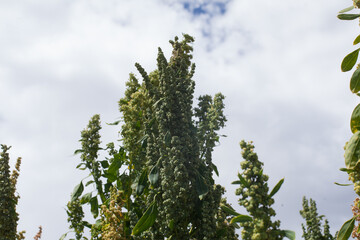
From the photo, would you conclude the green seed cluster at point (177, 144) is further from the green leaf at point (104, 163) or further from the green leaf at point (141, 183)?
the green leaf at point (104, 163)

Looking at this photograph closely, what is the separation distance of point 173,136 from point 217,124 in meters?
1.25

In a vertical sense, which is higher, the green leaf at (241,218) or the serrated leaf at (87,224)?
the serrated leaf at (87,224)

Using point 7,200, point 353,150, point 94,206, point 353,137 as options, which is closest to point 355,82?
point 353,137

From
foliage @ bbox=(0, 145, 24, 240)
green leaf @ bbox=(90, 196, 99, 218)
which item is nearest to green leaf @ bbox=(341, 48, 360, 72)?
green leaf @ bbox=(90, 196, 99, 218)

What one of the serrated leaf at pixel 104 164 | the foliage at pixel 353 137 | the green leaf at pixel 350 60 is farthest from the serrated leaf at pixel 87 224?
the green leaf at pixel 350 60

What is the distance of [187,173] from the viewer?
650cm

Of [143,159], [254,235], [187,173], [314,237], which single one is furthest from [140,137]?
[314,237]

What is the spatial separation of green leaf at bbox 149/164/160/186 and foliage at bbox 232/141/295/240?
1.53m

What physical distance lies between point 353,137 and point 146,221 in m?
3.67

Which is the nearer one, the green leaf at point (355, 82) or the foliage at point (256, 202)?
the green leaf at point (355, 82)

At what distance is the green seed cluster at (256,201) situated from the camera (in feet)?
17.7

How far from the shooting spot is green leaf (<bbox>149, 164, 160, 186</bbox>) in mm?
6910

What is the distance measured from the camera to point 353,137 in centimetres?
455

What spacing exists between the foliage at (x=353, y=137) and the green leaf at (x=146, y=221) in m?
3.00
